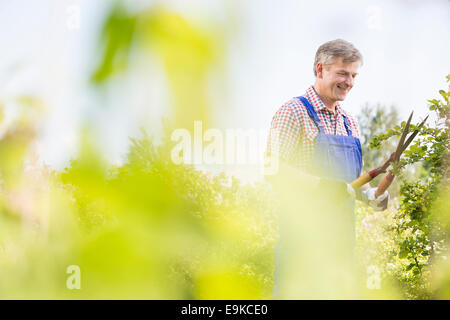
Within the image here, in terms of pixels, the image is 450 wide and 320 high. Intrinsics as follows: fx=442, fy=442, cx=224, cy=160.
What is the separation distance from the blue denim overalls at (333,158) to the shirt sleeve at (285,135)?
8 centimetres

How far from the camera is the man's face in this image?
171cm

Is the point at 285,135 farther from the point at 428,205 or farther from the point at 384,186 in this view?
the point at 428,205

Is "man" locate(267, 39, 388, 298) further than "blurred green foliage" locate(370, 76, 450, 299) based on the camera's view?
No

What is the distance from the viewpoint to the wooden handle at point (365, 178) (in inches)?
63.2

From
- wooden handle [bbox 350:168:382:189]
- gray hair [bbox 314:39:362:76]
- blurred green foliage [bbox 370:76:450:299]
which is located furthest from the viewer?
blurred green foliage [bbox 370:76:450:299]

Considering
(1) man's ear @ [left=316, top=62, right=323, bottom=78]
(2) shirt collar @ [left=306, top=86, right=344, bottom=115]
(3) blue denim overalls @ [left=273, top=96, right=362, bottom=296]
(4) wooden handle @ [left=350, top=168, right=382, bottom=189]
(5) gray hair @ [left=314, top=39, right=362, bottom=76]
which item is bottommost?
(4) wooden handle @ [left=350, top=168, right=382, bottom=189]

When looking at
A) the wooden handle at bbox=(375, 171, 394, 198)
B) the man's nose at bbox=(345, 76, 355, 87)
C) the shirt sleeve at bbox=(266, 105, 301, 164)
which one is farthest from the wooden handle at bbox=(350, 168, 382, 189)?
the man's nose at bbox=(345, 76, 355, 87)

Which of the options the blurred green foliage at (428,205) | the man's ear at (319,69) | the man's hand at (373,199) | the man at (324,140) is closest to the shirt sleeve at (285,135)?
the man at (324,140)

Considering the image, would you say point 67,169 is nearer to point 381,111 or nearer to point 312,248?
point 312,248

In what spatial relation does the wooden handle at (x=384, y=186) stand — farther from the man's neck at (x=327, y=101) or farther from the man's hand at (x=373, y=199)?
the man's neck at (x=327, y=101)

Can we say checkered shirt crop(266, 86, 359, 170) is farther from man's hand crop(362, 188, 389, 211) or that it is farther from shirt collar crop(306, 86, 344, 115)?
man's hand crop(362, 188, 389, 211)
